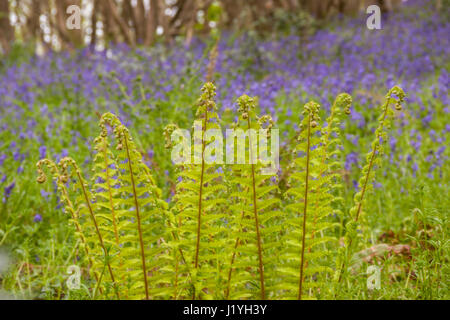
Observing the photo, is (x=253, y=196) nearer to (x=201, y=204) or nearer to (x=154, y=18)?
(x=201, y=204)

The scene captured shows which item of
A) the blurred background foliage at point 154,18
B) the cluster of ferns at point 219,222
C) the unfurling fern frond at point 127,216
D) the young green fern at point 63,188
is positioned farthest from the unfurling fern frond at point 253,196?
the blurred background foliage at point 154,18

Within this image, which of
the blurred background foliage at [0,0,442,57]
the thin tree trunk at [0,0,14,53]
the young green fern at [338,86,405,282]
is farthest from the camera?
the thin tree trunk at [0,0,14,53]

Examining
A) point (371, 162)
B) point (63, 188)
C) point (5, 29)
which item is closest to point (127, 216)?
point (63, 188)

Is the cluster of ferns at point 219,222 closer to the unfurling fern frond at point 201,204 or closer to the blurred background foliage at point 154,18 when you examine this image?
the unfurling fern frond at point 201,204

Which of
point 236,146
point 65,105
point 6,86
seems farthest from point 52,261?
point 6,86

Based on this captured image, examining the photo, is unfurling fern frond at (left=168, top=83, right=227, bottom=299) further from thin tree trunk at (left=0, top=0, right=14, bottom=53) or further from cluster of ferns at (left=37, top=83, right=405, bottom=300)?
thin tree trunk at (left=0, top=0, right=14, bottom=53)

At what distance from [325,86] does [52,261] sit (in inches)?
147

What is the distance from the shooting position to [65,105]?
5.64m

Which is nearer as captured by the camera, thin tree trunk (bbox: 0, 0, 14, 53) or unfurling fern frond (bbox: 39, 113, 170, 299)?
unfurling fern frond (bbox: 39, 113, 170, 299)

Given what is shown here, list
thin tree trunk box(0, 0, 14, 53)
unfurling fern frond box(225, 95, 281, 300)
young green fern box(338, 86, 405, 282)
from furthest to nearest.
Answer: thin tree trunk box(0, 0, 14, 53)
young green fern box(338, 86, 405, 282)
unfurling fern frond box(225, 95, 281, 300)

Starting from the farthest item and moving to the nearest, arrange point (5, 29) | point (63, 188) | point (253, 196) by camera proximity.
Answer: point (5, 29), point (63, 188), point (253, 196)

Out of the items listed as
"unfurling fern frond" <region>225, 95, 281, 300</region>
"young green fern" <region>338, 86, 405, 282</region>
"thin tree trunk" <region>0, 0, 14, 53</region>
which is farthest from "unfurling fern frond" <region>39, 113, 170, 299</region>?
"thin tree trunk" <region>0, 0, 14, 53</region>
